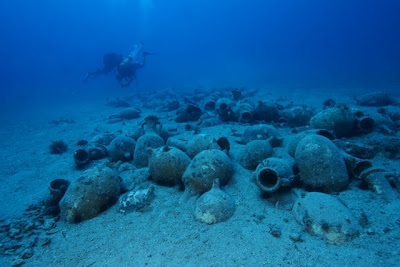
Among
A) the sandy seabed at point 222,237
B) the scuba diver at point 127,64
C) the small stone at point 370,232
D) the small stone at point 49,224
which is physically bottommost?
the small stone at point 49,224

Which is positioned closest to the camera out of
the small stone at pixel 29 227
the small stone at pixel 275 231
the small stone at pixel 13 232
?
the small stone at pixel 275 231

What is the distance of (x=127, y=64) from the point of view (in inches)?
785

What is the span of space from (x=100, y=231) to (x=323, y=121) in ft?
20.8

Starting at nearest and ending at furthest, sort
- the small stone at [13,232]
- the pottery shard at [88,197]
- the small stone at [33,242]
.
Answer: the small stone at [33,242] < the small stone at [13,232] < the pottery shard at [88,197]

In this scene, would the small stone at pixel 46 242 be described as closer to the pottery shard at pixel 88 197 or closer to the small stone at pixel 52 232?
the small stone at pixel 52 232

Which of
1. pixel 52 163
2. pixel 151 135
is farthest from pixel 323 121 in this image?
pixel 52 163

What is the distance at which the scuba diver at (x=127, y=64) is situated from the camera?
66.4ft

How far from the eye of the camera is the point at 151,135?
588 centimetres

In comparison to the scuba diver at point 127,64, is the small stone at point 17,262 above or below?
below

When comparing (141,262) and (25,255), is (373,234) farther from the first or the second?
(25,255)

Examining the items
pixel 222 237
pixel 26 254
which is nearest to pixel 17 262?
pixel 26 254

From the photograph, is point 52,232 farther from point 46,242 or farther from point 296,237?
point 296,237

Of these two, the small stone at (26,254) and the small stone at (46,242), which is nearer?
the small stone at (26,254)

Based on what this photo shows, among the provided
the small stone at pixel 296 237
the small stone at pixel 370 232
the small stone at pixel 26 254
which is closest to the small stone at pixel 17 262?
the small stone at pixel 26 254
